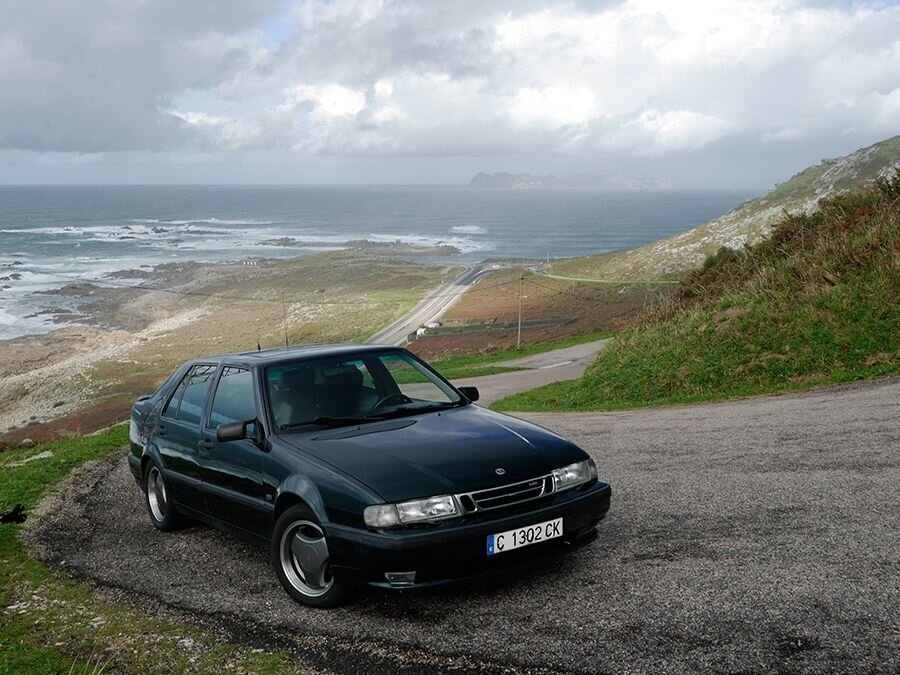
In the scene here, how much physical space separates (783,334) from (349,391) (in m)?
12.0

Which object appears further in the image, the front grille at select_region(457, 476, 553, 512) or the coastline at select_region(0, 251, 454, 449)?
the coastline at select_region(0, 251, 454, 449)

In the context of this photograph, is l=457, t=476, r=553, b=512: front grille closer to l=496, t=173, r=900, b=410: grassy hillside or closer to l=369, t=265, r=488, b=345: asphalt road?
l=496, t=173, r=900, b=410: grassy hillside

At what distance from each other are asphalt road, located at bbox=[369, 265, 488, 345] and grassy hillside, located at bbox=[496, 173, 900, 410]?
34.4 m

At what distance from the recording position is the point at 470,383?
28.1 meters

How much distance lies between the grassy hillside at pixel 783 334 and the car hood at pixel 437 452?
1024 centimetres

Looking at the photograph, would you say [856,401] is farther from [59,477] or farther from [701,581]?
[59,477]

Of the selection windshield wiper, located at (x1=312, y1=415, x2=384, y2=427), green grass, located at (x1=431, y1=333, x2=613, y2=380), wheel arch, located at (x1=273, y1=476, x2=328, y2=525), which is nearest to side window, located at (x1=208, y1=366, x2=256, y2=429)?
windshield wiper, located at (x1=312, y1=415, x2=384, y2=427)

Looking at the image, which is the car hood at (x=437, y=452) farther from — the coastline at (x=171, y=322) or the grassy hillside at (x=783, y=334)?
the coastline at (x=171, y=322)

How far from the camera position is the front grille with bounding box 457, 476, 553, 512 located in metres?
4.94

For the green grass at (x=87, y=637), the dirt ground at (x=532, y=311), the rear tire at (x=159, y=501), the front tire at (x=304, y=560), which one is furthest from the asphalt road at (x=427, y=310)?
the front tire at (x=304, y=560)

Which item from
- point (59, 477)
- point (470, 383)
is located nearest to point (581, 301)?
point (470, 383)

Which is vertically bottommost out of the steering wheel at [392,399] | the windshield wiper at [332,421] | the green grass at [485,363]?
the green grass at [485,363]

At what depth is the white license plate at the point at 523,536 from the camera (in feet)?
16.1

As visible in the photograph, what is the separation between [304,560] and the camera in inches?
210
